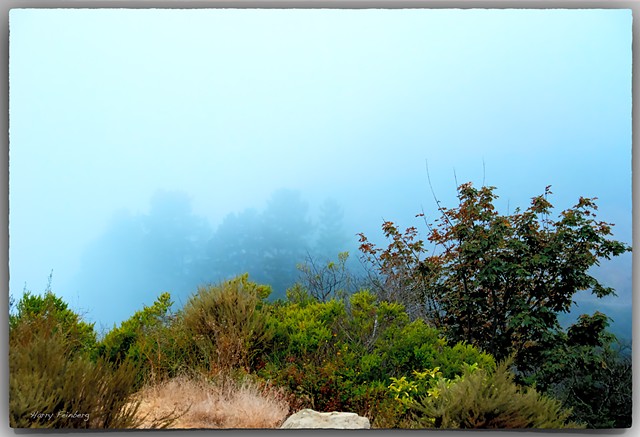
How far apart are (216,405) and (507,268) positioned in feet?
10.1

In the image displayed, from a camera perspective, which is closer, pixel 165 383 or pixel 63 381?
pixel 63 381

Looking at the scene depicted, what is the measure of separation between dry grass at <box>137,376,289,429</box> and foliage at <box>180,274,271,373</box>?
0.93 feet

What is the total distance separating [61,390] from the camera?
5.87 meters

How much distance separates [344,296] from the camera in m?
7.62

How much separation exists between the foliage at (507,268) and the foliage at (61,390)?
268cm

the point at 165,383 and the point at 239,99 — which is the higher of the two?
the point at 239,99

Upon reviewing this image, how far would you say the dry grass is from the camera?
605cm

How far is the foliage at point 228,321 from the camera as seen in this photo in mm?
6609

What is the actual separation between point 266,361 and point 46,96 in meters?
3.11

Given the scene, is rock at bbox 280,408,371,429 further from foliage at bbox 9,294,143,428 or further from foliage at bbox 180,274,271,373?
foliage at bbox 9,294,143,428

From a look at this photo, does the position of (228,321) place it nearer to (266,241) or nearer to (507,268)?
(266,241)

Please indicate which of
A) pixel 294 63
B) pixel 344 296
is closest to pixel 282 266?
pixel 344 296

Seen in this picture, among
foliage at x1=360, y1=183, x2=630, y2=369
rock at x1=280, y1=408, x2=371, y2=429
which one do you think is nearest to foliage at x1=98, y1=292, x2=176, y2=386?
rock at x1=280, y1=408, x2=371, y2=429

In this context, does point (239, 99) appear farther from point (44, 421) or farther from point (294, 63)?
point (44, 421)
